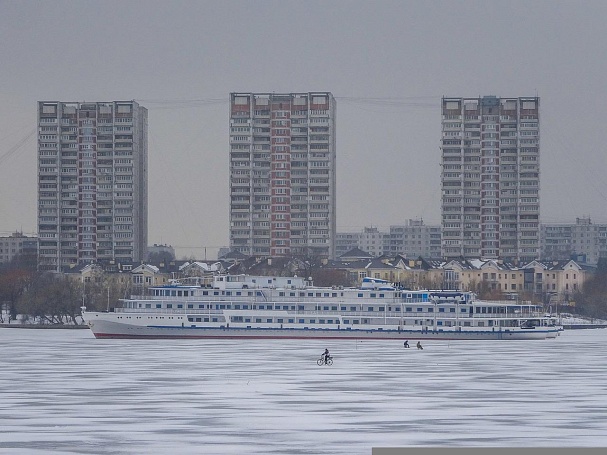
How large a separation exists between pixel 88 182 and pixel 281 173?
2016 cm

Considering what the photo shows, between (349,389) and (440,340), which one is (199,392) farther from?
(440,340)

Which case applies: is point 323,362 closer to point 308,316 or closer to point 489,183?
point 308,316

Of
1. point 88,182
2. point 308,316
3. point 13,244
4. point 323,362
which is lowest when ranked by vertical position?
point 323,362

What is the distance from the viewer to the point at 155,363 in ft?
167

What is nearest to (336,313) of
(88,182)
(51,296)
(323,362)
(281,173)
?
(51,296)

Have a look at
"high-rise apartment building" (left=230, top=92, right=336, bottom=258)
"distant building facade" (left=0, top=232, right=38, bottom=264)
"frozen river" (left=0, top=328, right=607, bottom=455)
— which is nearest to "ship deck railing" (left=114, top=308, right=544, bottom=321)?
"frozen river" (left=0, top=328, right=607, bottom=455)

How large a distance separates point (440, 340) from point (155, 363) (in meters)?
30.4

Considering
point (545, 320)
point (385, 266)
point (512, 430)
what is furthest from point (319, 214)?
point (512, 430)

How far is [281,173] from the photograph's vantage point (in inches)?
5615

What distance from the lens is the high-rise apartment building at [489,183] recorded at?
14175 cm

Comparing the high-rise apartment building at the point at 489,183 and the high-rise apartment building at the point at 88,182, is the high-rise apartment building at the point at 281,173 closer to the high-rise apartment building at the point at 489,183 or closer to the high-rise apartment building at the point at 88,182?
the high-rise apartment building at the point at 88,182

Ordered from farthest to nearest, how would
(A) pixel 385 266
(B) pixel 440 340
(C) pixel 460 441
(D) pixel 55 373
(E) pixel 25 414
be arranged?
(A) pixel 385 266 < (B) pixel 440 340 < (D) pixel 55 373 < (E) pixel 25 414 < (C) pixel 460 441

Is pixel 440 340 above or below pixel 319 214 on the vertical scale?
below

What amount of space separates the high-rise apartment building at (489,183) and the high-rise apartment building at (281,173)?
12268mm
